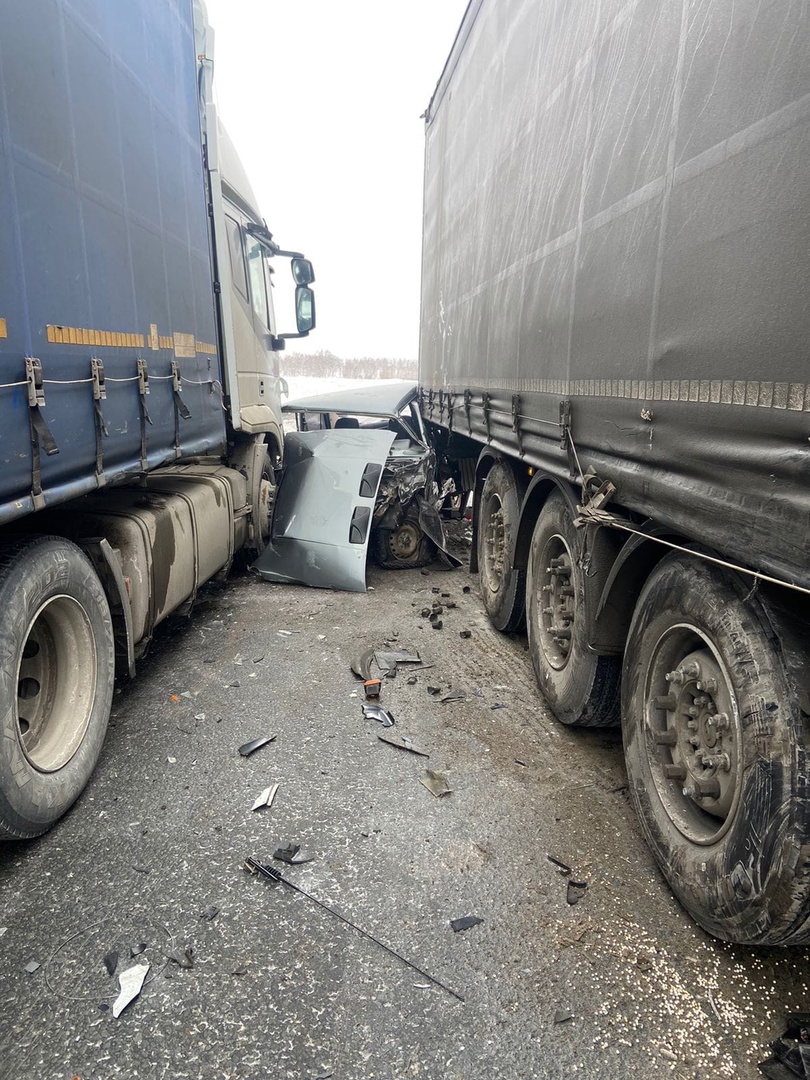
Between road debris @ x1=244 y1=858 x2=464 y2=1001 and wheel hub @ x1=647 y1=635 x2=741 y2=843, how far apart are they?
93cm

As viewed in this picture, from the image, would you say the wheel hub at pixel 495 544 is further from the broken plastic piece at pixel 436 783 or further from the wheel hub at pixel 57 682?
the wheel hub at pixel 57 682

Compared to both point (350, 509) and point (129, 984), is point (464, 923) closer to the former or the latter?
point (129, 984)

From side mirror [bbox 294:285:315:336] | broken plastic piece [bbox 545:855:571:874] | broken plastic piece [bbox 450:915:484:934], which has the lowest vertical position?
broken plastic piece [bbox 545:855:571:874]

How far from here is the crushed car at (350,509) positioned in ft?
20.4

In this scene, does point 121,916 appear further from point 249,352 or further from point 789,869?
point 249,352

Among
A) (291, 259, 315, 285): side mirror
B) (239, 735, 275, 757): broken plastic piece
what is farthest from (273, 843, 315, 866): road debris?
(291, 259, 315, 285): side mirror

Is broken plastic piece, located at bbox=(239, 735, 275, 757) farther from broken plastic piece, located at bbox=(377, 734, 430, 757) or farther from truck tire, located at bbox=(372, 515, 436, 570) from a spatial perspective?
truck tire, located at bbox=(372, 515, 436, 570)

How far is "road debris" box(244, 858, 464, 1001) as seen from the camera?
2.05 meters

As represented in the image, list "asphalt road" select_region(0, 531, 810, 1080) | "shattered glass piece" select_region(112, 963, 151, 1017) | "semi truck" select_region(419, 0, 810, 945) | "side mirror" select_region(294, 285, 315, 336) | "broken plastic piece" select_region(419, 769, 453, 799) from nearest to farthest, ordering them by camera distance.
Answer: "semi truck" select_region(419, 0, 810, 945) < "asphalt road" select_region(0, 531, 810, 1080) < "shattered glass piece" select_region(112, 963, 151, 1017) < "broken plastic piece" select_region(419, 769, 453, 799) < "side mirror" select_region(294, 285, 315, 336)

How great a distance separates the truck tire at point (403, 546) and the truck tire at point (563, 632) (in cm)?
278

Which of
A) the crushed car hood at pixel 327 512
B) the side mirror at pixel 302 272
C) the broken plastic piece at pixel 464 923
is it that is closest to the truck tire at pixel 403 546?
the crushed car hood at pixel 327 512

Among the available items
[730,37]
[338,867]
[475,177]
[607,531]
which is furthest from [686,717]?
[475,177]

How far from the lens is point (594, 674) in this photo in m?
3.12

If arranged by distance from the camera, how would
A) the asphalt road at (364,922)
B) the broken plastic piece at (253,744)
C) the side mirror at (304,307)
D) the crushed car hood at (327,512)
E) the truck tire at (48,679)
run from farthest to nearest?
1. the side mirror at (304,307)
2. the crushed car hood at (327,512)
3. the broken plastic piece at (253,744)
4. the truck tire at (48,679)
5. the asphalt road at (364,922)
